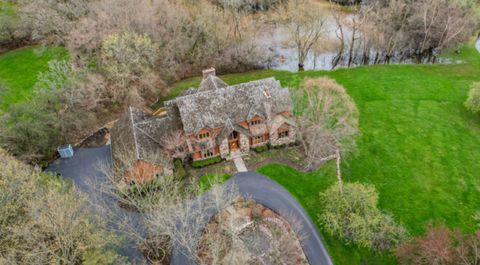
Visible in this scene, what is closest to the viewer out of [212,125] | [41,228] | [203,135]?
[41,228]

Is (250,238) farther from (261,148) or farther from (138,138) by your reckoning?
(138,138)

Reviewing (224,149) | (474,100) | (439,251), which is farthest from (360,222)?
(474,100)

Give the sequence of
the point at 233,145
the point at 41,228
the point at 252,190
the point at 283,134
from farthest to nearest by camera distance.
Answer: the point at 283,134
the point at 233,145
the point at 252,190
the point at 41,228

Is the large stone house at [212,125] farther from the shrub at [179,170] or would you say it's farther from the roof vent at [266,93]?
the shrub at [179,170]

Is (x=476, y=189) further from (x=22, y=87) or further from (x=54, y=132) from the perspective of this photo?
(x=22, y=87)

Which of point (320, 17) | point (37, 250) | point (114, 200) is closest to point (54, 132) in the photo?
point (114, 200)

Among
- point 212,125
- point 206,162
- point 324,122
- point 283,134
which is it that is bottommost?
point 206,162

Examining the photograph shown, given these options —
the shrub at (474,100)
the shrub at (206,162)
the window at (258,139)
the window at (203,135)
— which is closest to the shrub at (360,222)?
the window at (258,139)

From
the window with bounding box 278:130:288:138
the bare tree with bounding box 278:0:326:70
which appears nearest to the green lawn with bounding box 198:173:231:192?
the window with bounding box 278:130:288:138
